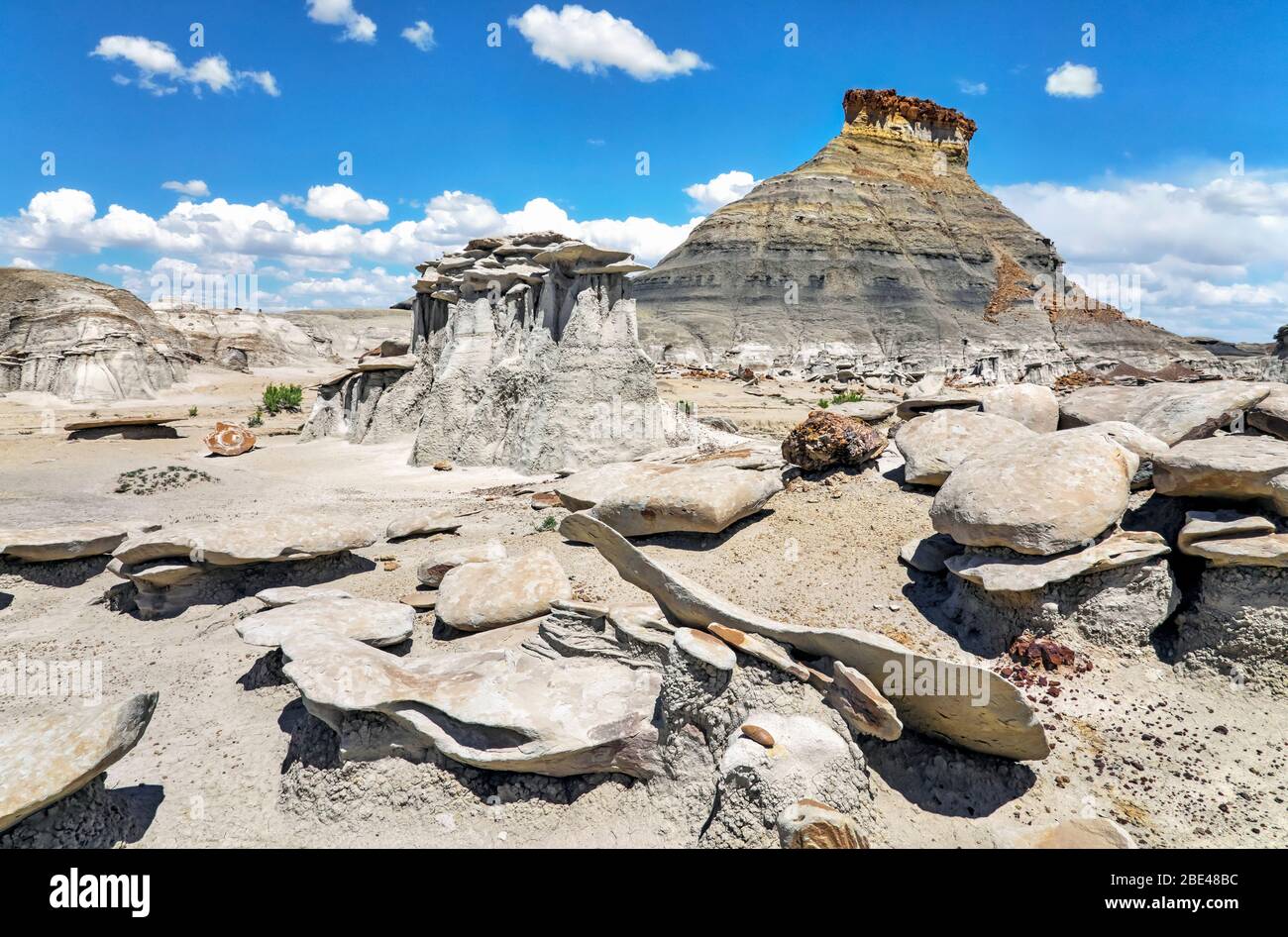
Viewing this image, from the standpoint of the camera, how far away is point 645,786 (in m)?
3.62

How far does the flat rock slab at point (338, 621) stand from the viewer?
4.49 meters

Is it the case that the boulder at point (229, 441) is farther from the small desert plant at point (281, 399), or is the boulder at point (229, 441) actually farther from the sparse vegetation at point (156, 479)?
the small desert plant at point (281, 399)

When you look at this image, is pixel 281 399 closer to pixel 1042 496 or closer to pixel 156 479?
pixel 156 479

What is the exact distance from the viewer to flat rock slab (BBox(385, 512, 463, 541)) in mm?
7616

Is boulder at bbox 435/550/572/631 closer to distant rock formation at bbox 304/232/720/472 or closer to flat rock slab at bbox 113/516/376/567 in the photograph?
flat rock slab at bbox 113/516/376/567

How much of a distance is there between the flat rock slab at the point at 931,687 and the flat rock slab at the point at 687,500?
2.04m

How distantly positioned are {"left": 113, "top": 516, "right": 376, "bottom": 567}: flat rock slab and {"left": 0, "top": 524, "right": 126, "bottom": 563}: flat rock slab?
3.51ft

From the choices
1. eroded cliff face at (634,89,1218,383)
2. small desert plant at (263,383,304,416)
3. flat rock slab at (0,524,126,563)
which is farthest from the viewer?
eroded cliff face at (634,89,1218,383)

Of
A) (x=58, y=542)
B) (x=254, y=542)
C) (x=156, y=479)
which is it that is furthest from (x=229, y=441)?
(x=254, y=542)

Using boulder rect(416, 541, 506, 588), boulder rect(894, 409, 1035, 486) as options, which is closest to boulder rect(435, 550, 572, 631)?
boulder rect(416, 541, 506, 588)

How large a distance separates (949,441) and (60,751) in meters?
6.79

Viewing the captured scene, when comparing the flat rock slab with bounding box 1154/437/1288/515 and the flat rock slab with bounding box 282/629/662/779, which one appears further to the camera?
the flat rock slab with bounding box 1154/437/1288/515

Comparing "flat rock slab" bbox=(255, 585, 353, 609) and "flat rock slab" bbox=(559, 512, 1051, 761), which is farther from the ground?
"flat rock slab" bbox=(559, 512, 1051, 761)

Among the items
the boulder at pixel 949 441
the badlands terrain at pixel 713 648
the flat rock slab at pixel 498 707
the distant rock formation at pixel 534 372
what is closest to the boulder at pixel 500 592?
the badlands terrain at pixel 713 648
